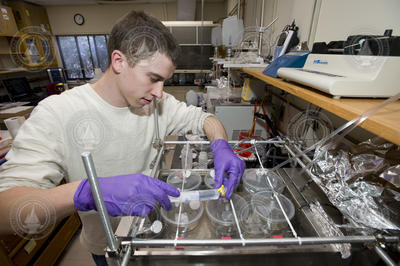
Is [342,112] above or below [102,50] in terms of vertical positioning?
below

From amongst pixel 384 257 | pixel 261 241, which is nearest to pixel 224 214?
pixel 261 241

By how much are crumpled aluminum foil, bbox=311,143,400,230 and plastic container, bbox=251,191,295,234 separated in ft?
0.53

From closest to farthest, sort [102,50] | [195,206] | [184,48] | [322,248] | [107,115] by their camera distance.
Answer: [322,248]
[195,206]
[107,115]
[184,48]
[102,50]

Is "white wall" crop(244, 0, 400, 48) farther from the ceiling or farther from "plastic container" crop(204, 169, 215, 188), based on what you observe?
the ceiling

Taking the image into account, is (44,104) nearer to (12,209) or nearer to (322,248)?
(12,209)

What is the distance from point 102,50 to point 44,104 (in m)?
6.14

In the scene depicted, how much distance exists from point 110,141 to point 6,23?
5.01 metres

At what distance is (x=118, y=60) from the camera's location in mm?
744

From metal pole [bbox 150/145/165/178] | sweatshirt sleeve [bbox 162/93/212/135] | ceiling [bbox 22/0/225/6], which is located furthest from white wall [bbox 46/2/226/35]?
metal pole [bbox 150/145/165/178]

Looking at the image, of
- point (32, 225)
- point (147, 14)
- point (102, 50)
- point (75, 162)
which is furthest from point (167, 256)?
point (102, 50)

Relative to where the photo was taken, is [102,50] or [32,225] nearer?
[32,225]

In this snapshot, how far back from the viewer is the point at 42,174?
60 centimetres

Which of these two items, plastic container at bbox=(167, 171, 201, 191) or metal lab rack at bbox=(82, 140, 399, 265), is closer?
metal lab rack at bbox=(82, 140, 399, 265)

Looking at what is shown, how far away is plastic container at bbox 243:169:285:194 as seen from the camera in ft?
2.73
